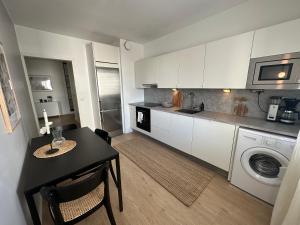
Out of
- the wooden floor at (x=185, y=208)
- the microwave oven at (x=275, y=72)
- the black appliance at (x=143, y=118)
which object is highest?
the microwave oven at (x=275, y=72)

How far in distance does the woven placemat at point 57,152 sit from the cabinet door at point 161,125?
5.76 feet

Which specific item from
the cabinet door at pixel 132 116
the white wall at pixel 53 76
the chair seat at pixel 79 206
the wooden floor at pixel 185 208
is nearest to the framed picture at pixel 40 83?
the white wall at pixel 53 76

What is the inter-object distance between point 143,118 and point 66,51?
7.95 feet

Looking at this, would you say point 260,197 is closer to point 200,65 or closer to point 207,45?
point 200,65

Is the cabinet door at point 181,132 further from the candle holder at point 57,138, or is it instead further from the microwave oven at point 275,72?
the candle holder at point 57,138

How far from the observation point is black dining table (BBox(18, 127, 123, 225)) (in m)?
0.90

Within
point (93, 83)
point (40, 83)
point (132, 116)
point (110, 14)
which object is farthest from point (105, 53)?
point (40, 83)

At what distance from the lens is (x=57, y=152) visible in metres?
1.33

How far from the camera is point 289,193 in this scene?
1110 mm

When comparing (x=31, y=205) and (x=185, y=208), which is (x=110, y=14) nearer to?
(x=31, y=205)

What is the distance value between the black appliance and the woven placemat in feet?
6.23

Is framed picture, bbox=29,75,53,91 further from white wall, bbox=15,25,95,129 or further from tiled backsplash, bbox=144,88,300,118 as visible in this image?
tiled backsplash, bbox=144,88,300,118

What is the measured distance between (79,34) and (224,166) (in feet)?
12.8

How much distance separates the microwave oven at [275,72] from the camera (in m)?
1.45
